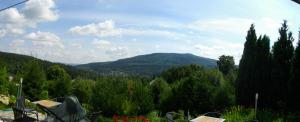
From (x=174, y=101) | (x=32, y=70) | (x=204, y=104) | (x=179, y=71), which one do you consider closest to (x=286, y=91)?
(x=204, y=104)

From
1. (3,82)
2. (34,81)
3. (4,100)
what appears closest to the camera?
(4,100)

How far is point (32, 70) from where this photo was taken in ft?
55.1

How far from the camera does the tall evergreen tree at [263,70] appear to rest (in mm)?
12719

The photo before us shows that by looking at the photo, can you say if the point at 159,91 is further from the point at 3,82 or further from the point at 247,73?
the point at 3,82

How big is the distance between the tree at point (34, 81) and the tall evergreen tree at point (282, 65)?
10414mm

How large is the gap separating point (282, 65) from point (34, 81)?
35.9 ft

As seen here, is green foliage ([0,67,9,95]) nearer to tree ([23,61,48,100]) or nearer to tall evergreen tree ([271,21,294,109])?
tree ([23,61,48,100])

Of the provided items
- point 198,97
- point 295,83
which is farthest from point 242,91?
point 295,83

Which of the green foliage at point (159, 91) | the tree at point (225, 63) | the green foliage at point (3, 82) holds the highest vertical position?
the tree at point (225, 63)

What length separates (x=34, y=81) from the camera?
17.0 meters

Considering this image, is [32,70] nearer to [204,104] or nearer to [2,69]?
[2,69]

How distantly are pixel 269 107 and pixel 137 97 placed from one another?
4763mm

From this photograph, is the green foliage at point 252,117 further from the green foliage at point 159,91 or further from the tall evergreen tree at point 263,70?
the green foliage at point 159,91

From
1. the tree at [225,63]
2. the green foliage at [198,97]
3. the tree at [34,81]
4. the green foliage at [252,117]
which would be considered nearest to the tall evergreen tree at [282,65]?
the green foliage at [252,117]
